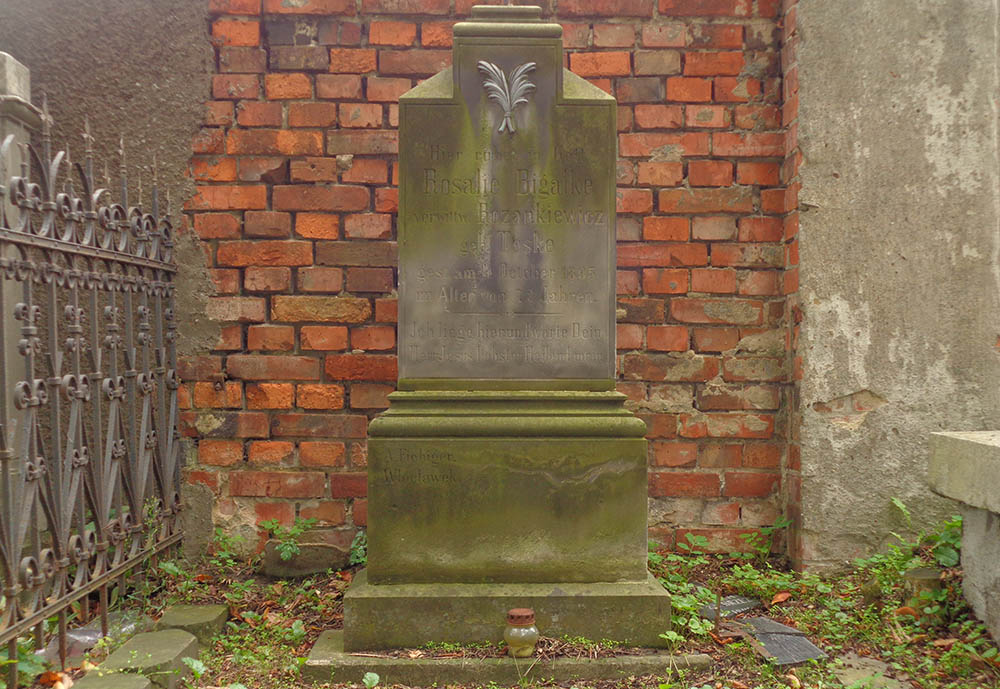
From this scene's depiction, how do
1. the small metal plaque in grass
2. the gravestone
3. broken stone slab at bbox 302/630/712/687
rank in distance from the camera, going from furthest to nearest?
the small metal plaque in grass, the gravestone, broken stone slab at bbox 302/630/712/687

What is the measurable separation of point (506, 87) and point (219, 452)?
2206mm

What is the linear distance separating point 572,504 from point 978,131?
101 inches

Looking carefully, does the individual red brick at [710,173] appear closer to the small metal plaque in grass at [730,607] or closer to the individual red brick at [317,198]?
the individual red brick at [317,198]

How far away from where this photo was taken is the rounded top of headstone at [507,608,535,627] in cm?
249

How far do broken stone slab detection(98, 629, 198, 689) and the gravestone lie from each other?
627 millimetres

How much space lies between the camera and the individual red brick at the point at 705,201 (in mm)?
3654

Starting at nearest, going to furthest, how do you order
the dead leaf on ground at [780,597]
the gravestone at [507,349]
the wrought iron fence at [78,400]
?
the wrought iron fence at [78,400] < the gravestone at [507,349] < the dead leaf on ground at [780,597]

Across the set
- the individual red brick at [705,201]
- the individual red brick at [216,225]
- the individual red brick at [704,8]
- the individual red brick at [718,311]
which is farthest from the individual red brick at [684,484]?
the individual red brick at [216,225]

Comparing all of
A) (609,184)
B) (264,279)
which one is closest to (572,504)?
(609,184)

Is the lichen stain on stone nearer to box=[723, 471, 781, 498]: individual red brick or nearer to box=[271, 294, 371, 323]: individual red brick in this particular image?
box=[723, 471, 781, 498]: individual red brick

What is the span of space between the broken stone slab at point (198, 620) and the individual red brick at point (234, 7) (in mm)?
2771

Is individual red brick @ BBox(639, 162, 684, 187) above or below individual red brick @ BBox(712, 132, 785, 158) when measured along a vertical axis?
below

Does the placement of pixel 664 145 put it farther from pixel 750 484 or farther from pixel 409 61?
pixel 750 484

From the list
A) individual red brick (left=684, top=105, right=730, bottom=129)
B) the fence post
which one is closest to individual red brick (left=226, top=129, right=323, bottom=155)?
the fence post
